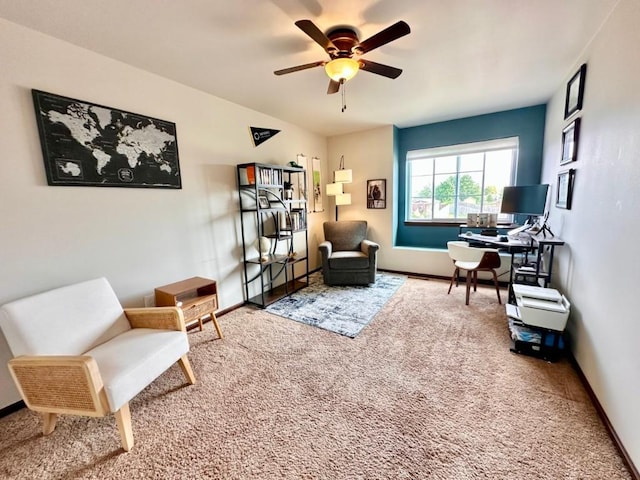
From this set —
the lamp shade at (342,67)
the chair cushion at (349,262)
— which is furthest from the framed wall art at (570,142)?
the chair cushion at (349,262)

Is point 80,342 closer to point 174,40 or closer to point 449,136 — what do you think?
point 174,40

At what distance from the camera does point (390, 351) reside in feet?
7.38

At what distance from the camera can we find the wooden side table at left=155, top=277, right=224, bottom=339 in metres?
2.26

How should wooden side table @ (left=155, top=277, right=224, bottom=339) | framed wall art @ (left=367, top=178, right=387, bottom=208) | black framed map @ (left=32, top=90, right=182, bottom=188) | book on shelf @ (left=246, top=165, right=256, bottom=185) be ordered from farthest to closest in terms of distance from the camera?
framed wall art @ (left=367, top=178, right=387, bottom=208)
book on shelf @ (left=246, top=165, right=256, bottom=185)
wooden side table @ (left=155, top=277, right=224, bottom=339)
black framed map @ (left=32, top=90, right=182, bottom=188)

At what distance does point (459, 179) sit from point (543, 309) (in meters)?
2.76

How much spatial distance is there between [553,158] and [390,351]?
295 centimetres

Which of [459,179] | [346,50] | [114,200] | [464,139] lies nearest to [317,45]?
[346,50]

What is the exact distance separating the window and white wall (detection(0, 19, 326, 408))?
2.84 m

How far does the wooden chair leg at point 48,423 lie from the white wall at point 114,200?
0.47 m

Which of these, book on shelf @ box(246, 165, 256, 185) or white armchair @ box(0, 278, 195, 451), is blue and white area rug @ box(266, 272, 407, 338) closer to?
white armchair @ box(0, 278, 195, 451)

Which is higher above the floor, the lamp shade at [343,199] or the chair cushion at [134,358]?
the lamp shade at [343,199]

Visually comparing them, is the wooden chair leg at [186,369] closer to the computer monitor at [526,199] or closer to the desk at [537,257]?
the desk at [537,257]

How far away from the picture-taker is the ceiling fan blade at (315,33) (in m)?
1.45

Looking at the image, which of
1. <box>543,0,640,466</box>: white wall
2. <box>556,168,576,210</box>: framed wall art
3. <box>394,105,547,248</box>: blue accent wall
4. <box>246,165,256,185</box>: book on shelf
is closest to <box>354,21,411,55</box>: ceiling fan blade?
<box>543,0,640,466</box>: white wall
